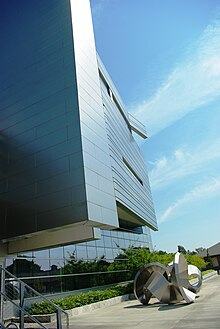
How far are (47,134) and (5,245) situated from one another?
6.40m

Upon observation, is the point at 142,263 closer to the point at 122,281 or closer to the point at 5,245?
the point at 122,281

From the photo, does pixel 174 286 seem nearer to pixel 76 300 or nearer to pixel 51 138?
pixel 76 300

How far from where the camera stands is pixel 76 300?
50.3ft

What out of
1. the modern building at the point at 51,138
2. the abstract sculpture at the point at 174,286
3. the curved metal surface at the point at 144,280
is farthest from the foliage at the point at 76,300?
the abstract sculpture at the point at 174,286

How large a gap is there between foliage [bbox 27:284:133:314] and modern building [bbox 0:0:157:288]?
2530 millimetres

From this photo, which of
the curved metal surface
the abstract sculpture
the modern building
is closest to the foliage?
the modern building

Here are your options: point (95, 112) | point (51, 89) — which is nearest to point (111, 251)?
point (95, 112)

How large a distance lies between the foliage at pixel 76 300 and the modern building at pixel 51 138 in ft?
8.30

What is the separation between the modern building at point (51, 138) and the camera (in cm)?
1324

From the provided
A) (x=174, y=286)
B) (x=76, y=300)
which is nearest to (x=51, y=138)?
(x=76, y=300)

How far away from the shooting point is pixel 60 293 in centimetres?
1658

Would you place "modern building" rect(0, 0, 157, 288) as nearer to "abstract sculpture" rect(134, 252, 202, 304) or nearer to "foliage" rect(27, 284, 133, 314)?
"foliage" rect(27, 284, 133, 314)

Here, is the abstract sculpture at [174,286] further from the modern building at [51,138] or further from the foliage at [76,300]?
the modern building at [51,138]

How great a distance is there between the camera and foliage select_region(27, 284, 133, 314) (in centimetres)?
1301
